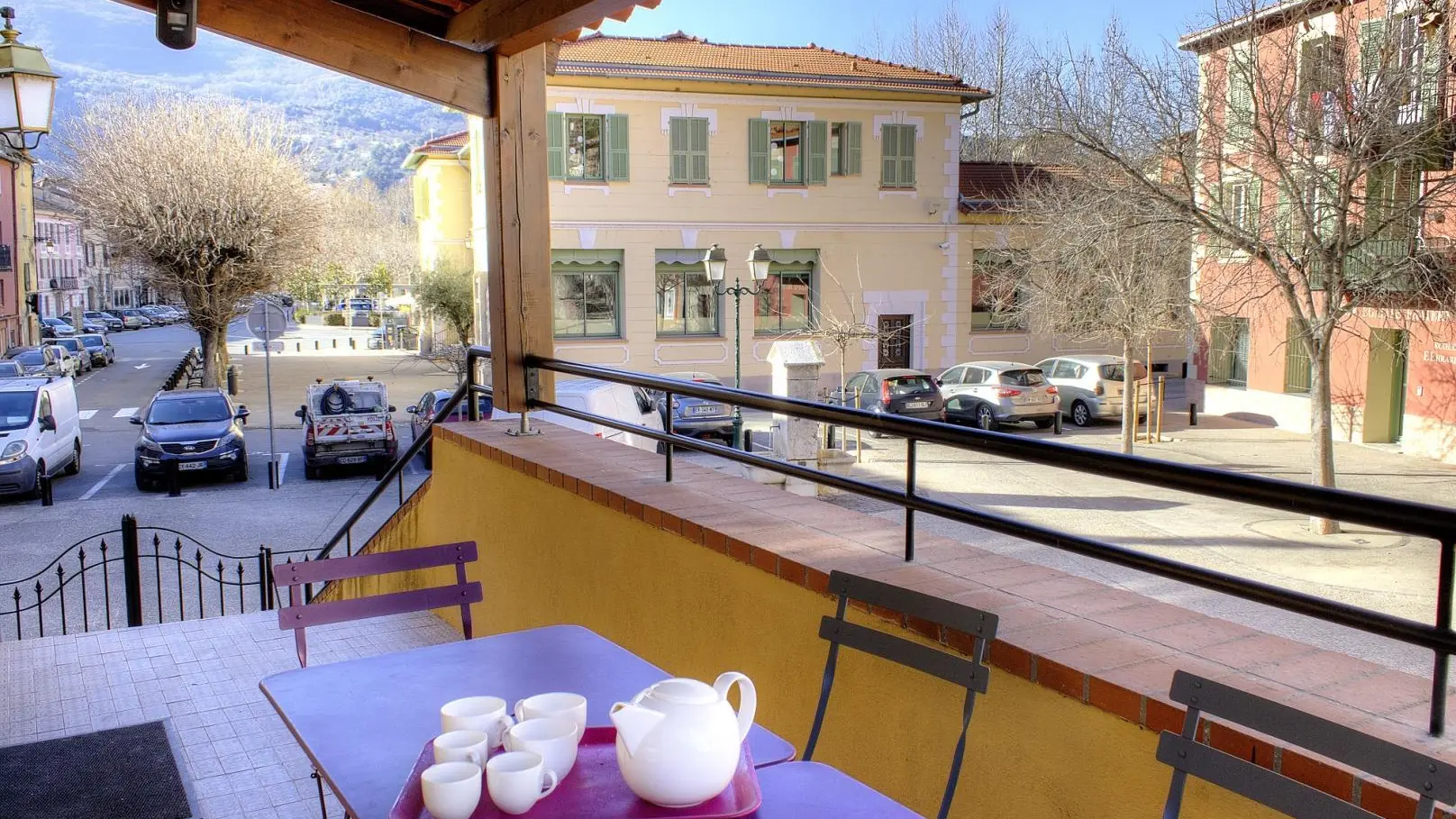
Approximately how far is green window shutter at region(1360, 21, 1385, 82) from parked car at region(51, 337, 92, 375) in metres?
38.5

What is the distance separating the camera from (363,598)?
313 cm

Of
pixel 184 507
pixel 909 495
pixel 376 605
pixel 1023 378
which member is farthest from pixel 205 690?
pixel 1023 378

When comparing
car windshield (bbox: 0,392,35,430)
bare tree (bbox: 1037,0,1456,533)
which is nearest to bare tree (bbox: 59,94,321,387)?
car windshield (bbox: 0,392,35,430)

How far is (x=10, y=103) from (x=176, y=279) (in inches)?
994

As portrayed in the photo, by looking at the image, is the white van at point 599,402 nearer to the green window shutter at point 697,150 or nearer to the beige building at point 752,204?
the beige building at point 752,204

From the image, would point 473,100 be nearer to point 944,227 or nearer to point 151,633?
point 151,633

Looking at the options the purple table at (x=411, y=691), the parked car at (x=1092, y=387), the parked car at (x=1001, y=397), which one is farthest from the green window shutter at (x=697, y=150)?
the purple table at (x=411, y=691)

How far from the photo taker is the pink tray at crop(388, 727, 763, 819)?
1729 mm

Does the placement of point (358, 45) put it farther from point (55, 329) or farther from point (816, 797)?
point (55, 329)

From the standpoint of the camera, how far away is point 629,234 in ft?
85.6

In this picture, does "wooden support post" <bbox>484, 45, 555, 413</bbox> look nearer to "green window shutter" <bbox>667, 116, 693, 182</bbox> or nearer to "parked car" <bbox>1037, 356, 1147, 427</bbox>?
"parked car" <bbox>1037, 356, 1147, 427</bbox>

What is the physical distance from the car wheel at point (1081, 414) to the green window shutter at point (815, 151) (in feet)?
26.8

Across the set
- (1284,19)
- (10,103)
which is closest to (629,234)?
(1284,19)

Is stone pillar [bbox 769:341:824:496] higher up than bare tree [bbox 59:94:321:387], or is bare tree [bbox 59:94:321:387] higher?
bare tree [bbox 59:94:321:387]
